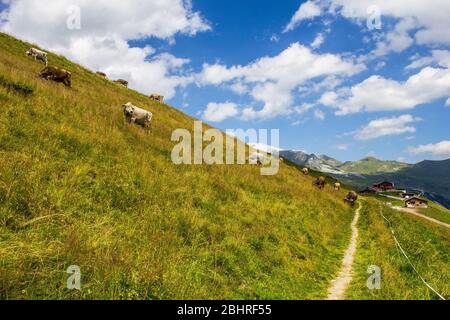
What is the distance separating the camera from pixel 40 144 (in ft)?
36.3

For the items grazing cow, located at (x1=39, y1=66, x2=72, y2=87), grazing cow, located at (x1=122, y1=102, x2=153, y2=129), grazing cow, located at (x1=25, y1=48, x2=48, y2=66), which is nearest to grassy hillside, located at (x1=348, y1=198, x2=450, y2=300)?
grazing cow, located at (x1=122, y1=102, x2=153, y2=129)

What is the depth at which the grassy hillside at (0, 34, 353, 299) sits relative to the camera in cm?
681

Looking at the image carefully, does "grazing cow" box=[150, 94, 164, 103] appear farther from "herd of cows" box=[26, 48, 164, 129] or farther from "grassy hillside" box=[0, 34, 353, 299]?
"grassy hillside" box=[0, 34, 353, 299]

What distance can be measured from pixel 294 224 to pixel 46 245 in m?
11.4

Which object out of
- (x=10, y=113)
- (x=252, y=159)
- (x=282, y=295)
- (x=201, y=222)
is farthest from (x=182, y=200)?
(x=252, y=159)

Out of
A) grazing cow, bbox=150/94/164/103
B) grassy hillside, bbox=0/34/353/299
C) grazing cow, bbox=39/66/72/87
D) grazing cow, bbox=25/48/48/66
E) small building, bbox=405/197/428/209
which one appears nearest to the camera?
grassy hillside, bbox=0/34/353/299

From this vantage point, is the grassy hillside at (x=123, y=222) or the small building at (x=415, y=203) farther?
the small building at (x=415, y=203)

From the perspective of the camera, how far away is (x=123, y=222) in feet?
30.8

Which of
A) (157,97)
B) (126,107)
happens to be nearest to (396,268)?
(126,107)

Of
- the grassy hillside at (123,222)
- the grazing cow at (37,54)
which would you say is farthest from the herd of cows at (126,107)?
the grazing cow at (37,54)

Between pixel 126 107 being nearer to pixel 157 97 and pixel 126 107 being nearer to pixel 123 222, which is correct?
pixel 123 222

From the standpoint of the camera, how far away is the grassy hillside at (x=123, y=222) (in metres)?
6.81

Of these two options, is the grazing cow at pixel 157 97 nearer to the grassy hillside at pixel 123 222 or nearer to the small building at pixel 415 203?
the grassy hillside at pixel 123 222
